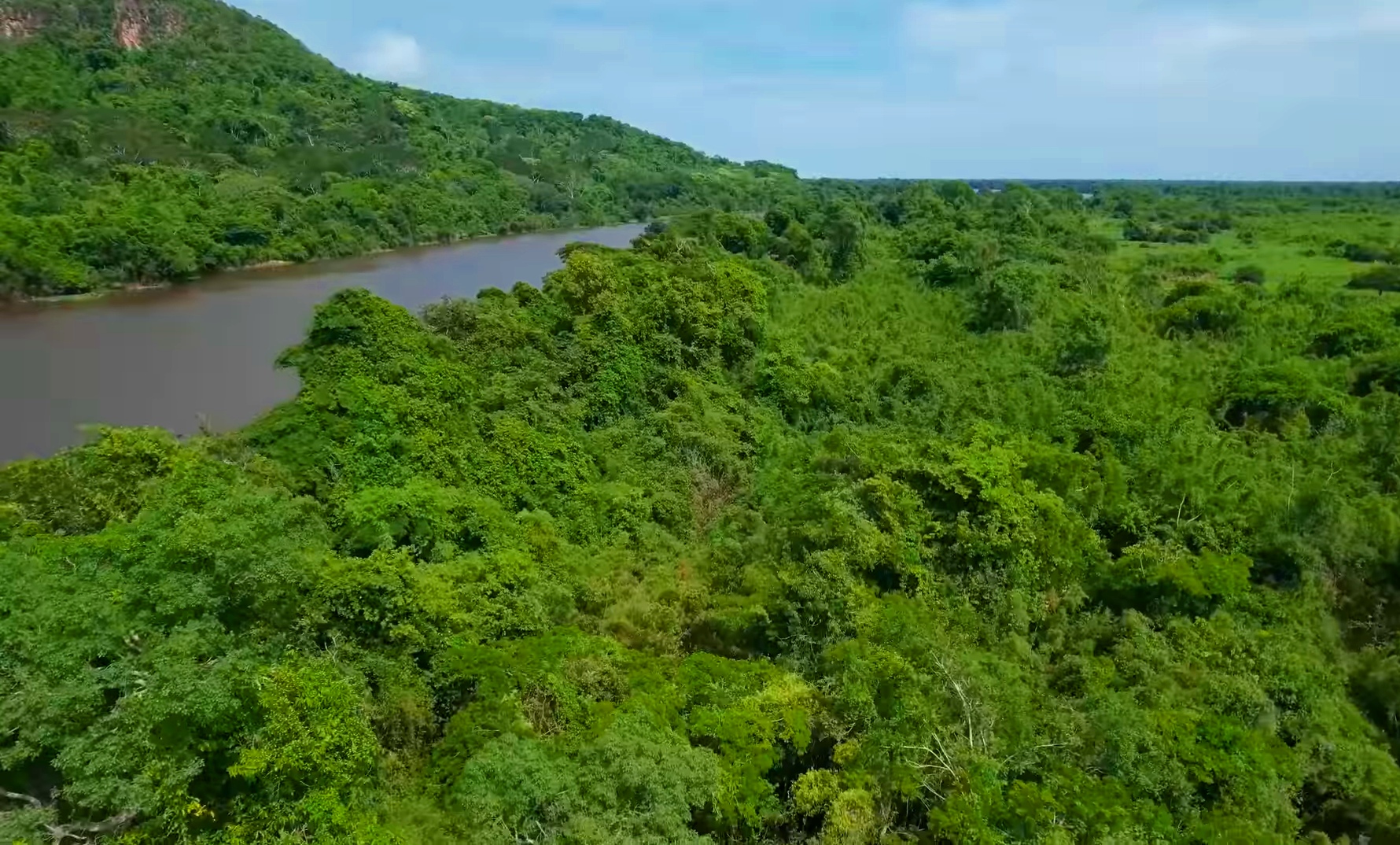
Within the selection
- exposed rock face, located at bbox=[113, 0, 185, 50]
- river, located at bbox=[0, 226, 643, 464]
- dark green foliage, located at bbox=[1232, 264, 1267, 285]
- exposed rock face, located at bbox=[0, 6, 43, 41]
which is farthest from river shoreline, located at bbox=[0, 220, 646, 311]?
dark green foliage, located at bbox=[1232, 264, 1267, 285]

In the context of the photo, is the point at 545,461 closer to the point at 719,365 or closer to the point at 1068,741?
the point at 719,365

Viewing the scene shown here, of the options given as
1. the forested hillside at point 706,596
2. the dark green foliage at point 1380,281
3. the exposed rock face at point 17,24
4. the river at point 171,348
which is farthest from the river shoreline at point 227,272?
the dark green foliage at point 1380,281

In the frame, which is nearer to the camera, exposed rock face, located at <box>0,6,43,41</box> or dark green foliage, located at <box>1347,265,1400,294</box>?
dark green foliage, located at <box>1347,265,1400,294</box>

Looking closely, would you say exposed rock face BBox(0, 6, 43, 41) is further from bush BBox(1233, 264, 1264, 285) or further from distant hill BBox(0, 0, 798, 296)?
bush BBox(1233, 264, 1264, 285)

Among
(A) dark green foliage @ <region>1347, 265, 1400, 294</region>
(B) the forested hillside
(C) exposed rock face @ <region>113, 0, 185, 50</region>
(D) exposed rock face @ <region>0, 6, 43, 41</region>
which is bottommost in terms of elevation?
(B) the forested hillside

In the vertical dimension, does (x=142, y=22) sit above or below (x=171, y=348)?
above

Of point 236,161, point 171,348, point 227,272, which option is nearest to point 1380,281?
point 171,348

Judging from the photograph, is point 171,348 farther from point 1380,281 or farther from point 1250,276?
point 1380,281
